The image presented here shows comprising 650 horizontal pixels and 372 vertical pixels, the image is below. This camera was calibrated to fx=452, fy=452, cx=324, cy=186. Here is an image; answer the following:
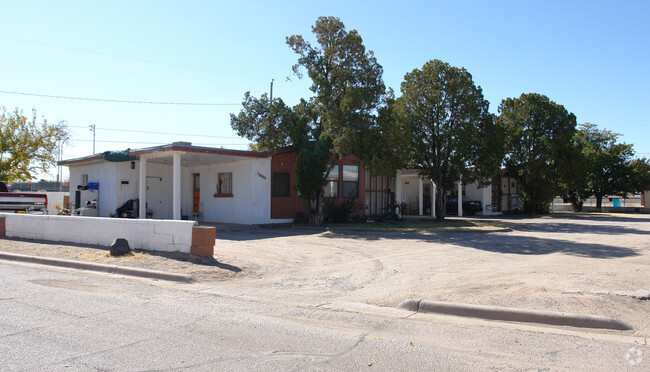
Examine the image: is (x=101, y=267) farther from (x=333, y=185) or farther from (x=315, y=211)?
(x=333, y=185)

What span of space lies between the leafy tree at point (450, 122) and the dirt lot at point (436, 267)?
7.96 metres

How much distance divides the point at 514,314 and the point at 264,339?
3618 millimetres

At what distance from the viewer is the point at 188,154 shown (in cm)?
1978

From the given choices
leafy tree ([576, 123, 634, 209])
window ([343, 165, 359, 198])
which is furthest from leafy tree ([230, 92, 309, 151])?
leafy tree ([576, 123, 634, 209])

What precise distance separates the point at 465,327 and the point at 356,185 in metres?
20.1

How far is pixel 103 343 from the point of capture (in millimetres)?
5285

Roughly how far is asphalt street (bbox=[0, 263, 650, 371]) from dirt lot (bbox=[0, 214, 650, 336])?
1.11m

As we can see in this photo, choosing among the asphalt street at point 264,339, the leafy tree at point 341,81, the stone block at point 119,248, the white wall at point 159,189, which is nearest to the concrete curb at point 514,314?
the asphalt street at point 264,339

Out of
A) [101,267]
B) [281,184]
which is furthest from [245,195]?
[101,267]

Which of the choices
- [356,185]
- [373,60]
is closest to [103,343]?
[373,60]

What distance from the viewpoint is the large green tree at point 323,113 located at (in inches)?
754

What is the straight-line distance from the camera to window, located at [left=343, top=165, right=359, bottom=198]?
84.3 feet

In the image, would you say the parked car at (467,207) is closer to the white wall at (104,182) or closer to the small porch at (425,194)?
the small porch at (425,194)

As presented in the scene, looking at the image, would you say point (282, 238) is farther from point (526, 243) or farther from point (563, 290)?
point (563, 290)
